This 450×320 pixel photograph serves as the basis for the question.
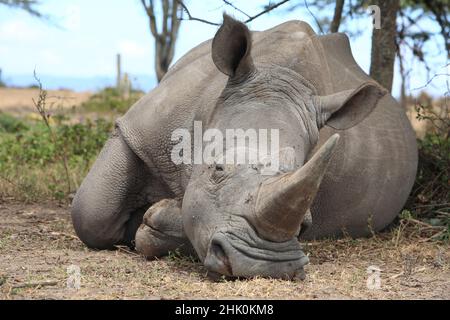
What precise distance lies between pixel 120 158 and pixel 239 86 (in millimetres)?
1301

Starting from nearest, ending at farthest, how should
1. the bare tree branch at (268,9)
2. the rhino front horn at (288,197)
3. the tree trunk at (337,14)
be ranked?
the rhino front horn at (288,197) < the bare tree branch at (268,9) < the tree trunk at (337,14)

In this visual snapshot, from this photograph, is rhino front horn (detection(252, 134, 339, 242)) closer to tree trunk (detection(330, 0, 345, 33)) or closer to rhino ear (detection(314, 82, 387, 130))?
rhino ear (detection(314, 82, 387, 130))

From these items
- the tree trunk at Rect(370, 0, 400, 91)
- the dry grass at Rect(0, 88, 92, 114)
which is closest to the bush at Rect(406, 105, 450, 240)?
the tree trunk at Rect(370, 0, 400, 91)

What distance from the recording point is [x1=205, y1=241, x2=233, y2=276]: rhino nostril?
4.69 m

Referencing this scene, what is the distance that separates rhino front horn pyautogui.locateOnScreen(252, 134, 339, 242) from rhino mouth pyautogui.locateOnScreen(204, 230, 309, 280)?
2.8 inches

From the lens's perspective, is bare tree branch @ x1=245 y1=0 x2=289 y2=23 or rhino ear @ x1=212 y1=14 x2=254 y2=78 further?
bare tree branch @ x1=245 y1=0 x2=289 y2=23

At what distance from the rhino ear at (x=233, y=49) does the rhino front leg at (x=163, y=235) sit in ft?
3.48

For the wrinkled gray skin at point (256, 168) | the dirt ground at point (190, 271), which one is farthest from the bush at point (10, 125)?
the wrinkled gray skin at point (256, 168)

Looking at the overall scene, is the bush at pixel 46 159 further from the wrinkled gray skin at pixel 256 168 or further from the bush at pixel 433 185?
the bush at pixel 433 185

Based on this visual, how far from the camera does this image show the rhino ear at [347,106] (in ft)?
18.0

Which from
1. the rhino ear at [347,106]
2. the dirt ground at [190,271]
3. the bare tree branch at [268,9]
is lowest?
the dirt ground at [190,271]
